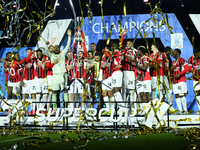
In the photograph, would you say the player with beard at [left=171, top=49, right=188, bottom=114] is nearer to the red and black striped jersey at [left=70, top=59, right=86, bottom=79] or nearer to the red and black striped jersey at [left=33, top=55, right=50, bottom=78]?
the red and black striped jersey at [left=70, top=59, right=86, bottom=79]

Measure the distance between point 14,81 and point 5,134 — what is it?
9.21 ft

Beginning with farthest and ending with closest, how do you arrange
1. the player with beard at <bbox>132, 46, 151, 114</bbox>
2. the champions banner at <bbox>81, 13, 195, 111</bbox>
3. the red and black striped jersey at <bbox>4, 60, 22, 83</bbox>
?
the champions banner at <bbox>81, 13, 195, 111</bbox>, the red and black striped jersey at <bbox>4, 60, 22, 83</bbox>, the player with beard at <bbox>132, 46, 151, 114</bbox>

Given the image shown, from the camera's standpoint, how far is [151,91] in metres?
6.31

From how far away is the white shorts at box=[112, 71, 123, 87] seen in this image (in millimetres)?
5699

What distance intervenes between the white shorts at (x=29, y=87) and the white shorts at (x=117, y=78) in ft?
6.45

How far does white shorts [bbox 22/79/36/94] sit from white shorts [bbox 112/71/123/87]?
196 centimetres

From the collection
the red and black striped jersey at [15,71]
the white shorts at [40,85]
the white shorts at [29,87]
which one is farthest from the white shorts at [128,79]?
the red and black striped jersey at [15,71]

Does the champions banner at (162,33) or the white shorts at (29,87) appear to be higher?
the champions banner at (162,33)

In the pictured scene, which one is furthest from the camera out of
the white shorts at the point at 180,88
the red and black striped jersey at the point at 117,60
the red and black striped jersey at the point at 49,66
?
the red and black striped jersey at the point at 49,66

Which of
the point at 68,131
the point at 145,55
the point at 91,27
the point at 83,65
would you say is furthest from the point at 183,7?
the point at 68,131

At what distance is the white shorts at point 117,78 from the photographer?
5.70 m

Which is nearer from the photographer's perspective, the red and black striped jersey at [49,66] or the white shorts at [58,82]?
the white shorts at [58,82]

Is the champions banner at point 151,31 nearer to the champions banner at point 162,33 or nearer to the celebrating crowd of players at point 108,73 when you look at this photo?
the champions banner at point 162,33

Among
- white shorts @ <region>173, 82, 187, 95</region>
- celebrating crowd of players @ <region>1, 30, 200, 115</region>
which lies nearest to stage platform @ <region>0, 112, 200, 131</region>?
celebrating crowd of players @ <region>1, 30, 200, 115</region>
